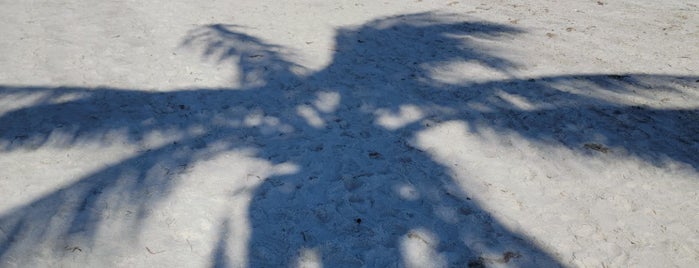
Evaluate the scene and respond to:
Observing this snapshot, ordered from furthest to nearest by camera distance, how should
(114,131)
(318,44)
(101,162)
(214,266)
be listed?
(318,44), (114,131), (101,162), (214,266)

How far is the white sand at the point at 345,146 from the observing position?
9.94 feet

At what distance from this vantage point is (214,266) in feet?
9.30

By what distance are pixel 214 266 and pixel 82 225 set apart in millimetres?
979

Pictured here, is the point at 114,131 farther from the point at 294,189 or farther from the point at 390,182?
the point at 390,182

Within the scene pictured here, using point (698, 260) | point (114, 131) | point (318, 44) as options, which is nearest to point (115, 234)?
point (114, 131)

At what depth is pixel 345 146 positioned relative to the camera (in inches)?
163

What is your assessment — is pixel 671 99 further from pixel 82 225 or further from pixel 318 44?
pixel 82 225

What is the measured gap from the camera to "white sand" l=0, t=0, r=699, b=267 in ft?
9.94

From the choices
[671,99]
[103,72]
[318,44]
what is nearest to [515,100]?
[671,99]

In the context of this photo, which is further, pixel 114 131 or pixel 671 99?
pixel 671 99

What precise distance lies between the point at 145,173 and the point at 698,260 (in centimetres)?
376

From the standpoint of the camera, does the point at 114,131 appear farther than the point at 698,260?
Yes

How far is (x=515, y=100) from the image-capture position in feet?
16.3

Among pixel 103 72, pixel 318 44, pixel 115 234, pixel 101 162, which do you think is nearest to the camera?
pixel 115 234
